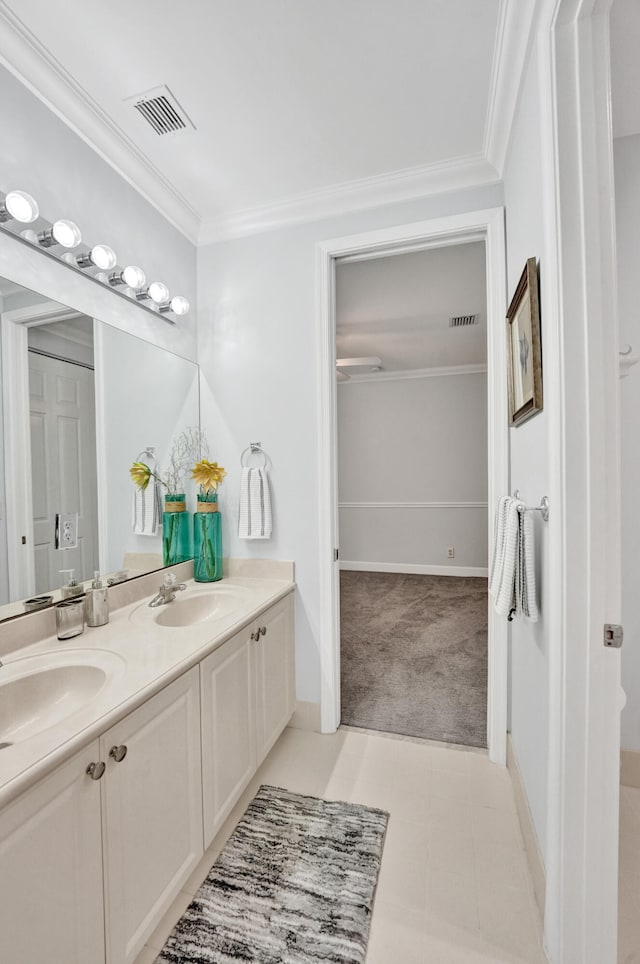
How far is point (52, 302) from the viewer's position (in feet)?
5.01

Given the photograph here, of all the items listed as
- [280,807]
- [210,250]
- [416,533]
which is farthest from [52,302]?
[416,533]

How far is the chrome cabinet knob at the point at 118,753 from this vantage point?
1004mm

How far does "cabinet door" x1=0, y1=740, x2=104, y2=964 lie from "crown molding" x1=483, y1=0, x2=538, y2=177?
2.14 meters

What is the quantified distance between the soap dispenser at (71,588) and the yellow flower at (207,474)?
0.69 metres

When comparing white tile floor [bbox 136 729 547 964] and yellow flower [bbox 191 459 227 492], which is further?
yellow flower [bbox 191 459 227 492]

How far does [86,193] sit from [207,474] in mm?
1203

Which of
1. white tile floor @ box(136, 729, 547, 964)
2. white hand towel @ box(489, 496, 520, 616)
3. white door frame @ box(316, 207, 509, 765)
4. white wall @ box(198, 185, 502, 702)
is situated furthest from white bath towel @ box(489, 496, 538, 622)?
white wall @ box(198, 185, 502, 702)

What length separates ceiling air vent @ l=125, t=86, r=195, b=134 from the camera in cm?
152

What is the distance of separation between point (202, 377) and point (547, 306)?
5.63 feet

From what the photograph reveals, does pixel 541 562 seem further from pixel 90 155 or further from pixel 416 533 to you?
pixel 416 533

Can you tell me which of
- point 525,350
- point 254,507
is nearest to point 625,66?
point 525,350

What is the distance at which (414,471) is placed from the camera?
5582 mm

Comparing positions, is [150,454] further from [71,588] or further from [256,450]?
[71,588]

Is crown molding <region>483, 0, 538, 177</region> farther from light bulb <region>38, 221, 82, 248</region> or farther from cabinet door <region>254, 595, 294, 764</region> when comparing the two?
cabinet door <region>254, 595, 294, 764</region>
